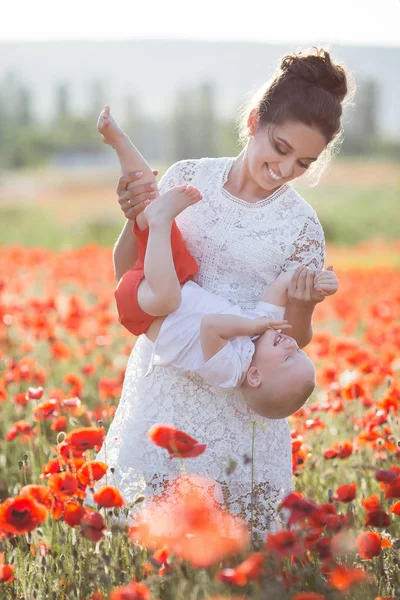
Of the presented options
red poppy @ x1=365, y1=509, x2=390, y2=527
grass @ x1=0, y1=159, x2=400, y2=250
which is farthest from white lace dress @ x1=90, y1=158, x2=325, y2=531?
grass @ x1=0, y1=159, x2=400, y2=250

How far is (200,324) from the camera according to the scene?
2.57 m

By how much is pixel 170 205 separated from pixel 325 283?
1.80 feet

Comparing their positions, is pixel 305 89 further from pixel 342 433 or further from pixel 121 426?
pixel 342 433

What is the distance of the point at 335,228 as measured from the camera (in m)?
20.2

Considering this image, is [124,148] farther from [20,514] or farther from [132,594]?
[132,594]

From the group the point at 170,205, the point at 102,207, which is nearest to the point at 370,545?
the point at 170,205

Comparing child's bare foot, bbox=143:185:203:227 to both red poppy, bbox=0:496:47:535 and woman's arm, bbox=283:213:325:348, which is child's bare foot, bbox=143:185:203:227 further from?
red poppy, bbox=0:496:47:535

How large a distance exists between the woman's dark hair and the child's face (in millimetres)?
723

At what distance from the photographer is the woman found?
8.79 ft

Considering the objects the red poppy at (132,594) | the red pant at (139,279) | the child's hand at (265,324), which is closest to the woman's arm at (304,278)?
the child's hand at (265,324)

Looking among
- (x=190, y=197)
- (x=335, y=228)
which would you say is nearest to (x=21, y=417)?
Result: (x=190, y=197)

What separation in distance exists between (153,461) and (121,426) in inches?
8.1

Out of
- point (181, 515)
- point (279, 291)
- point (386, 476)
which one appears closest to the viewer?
point (181, 515)

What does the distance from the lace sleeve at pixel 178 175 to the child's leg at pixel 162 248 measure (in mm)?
413
